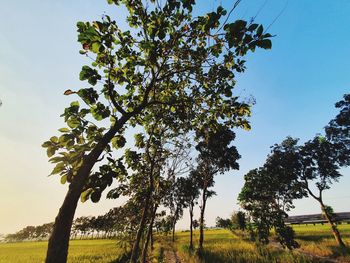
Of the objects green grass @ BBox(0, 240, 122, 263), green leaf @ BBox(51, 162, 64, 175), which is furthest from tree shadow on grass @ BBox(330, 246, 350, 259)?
green leaf @ BBox(51, 162, 64, 175)

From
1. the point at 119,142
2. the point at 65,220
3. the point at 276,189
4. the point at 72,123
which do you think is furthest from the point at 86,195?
the point at 276,189

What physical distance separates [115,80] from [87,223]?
5942 inches

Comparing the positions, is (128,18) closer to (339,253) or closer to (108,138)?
(108,138)

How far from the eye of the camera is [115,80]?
4.73 m

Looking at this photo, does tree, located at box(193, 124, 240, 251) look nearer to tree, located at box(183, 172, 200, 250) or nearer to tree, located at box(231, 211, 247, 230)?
tree, located at box(183, 172, 200, 250)

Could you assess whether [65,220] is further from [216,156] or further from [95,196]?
[216,156]

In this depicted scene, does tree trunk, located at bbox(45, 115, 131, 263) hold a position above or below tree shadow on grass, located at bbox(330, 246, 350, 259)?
above

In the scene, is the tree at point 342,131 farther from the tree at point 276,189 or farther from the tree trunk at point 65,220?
the tree trunk at point 65,220

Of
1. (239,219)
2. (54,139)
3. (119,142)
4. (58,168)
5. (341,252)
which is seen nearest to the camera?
(58,168)

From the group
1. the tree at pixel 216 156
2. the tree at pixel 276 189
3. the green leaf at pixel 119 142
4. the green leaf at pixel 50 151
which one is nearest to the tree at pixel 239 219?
the tree at pixel 276 189

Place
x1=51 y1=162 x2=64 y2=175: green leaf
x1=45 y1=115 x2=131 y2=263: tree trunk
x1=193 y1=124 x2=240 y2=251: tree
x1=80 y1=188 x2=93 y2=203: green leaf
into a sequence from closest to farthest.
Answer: x1=45 y1=115 x2=131 y2=263: tree trunk → x1=51 y1=162 x2=64 y2=175: green leaf → x1=80 y1=188 x2=93 y2=203: green leaf → x1=193 y1=124 x2=240 y2=251: tree

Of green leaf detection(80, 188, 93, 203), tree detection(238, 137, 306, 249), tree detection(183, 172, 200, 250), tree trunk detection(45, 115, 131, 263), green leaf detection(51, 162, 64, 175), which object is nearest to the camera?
tree trunk detection(45, 115, 131, 263)

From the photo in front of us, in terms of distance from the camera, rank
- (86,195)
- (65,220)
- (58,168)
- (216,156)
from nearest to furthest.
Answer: (65,220) < (58,168) < (86,195) < (216,156)

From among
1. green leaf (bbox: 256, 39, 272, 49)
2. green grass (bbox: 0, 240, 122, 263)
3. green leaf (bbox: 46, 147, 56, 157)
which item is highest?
green leaf (bbox: 256, 39, 272, 49)
